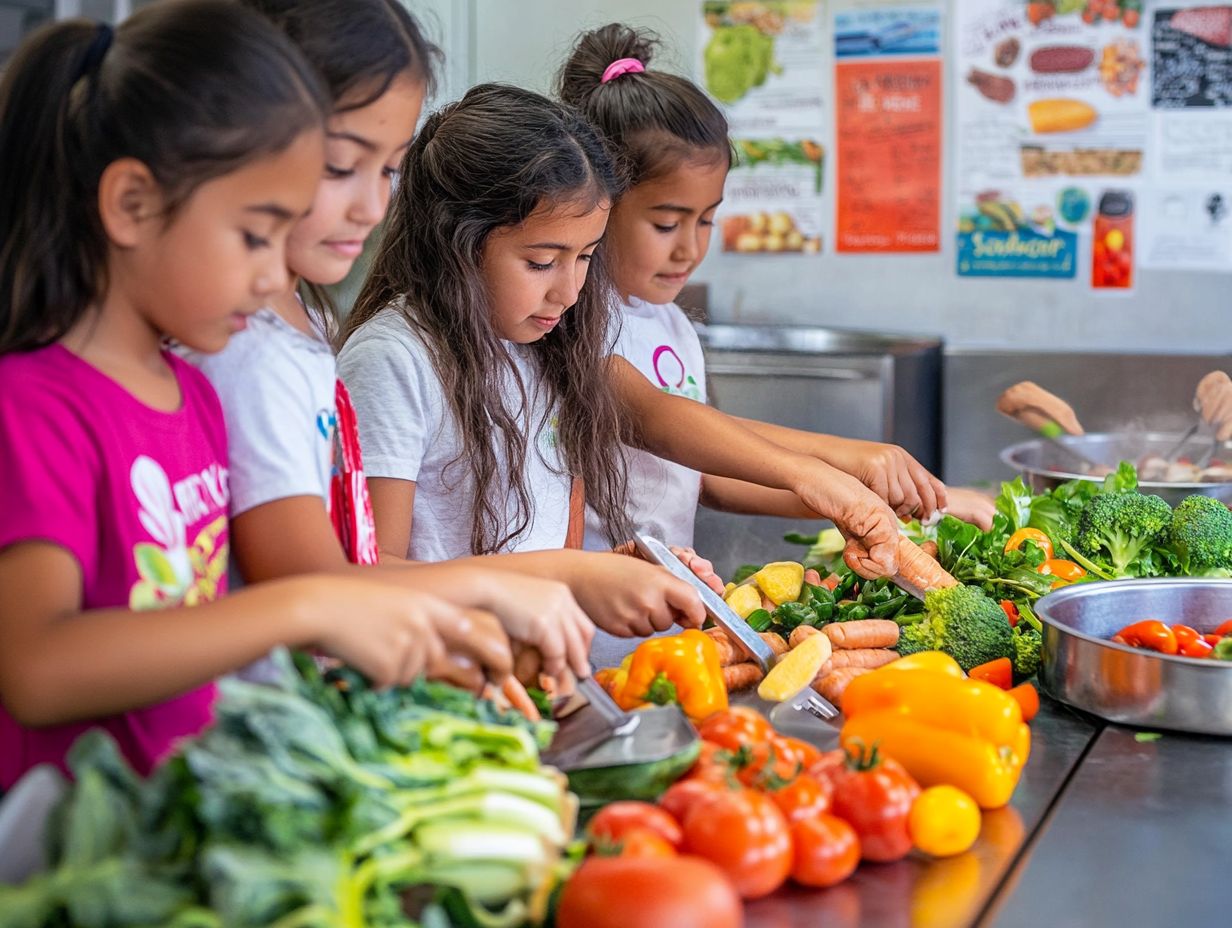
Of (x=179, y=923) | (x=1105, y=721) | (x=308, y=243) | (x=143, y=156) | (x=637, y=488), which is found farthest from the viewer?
(x=637, y=488)

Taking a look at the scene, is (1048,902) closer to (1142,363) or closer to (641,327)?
(641,327)

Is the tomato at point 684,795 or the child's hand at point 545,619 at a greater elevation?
the child's hand at point 545,619

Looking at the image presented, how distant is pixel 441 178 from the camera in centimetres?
212

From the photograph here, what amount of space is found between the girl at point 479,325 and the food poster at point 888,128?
7.18ft

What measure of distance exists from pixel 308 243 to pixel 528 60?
331cm

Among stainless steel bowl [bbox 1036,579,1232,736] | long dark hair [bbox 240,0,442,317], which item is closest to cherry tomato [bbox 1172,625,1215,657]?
stainless steel bowl [bbox 1036,579,1232,736]

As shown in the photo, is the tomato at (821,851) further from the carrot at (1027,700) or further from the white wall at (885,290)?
the white wall at (885,290)

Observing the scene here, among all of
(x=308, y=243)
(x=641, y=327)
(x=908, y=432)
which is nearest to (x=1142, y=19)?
(x=908, y=432)

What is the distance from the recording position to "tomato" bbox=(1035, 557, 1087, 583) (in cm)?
216

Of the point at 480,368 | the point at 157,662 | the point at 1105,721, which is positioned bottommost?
the point at 1105,721

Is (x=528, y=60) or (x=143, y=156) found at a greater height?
(x=528, y=60)

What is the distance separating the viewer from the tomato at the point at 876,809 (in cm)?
127

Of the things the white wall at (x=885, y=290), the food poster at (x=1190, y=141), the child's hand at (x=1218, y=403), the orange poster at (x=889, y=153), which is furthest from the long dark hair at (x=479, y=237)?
the food poster at (x=1190, y=141)

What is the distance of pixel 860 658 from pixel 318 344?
845 millimetres
